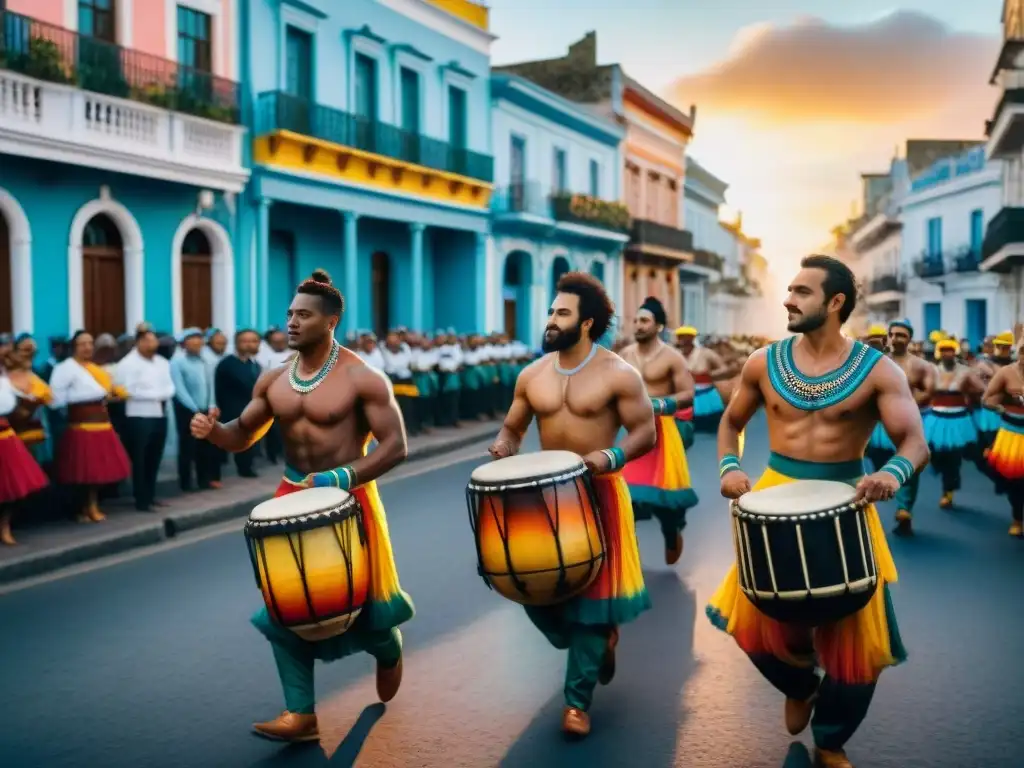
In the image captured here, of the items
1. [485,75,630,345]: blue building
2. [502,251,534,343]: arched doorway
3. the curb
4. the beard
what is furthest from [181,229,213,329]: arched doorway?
the beard

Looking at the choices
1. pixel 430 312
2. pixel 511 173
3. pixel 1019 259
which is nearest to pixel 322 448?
pixel 430 312

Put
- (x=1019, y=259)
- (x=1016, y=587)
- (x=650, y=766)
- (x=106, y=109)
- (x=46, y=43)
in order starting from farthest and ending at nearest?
(x=1019, y=259) < (x=106, y=109) < (x=46, y=43) < (x=1016, y=587) < (x=650, y=766)

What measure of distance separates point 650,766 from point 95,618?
3939 millimetres

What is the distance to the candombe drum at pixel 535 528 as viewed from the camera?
4578 millimetres

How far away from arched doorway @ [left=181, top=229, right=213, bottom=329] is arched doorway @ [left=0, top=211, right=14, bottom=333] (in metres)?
3.27

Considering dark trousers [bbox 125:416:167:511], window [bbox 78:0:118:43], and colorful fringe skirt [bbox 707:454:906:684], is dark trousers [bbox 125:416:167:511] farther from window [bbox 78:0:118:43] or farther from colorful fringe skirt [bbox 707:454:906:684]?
window [bbox 78:0:118:43]

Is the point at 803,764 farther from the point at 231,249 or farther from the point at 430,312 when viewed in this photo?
the point at 430,312

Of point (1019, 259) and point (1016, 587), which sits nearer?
point (1016, 587)

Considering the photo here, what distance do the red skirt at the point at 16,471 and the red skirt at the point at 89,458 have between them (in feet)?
2.38

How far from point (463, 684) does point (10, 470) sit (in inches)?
191

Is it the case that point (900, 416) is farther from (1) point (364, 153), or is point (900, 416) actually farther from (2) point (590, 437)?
(1) point (364, 153)

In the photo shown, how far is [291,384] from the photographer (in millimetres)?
5117

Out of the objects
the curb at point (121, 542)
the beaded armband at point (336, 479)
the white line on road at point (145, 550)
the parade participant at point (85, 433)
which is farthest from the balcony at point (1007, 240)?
the beaded armband at point (336, 479)

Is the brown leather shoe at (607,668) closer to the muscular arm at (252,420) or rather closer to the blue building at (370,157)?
the muscular arm at (252,420)
